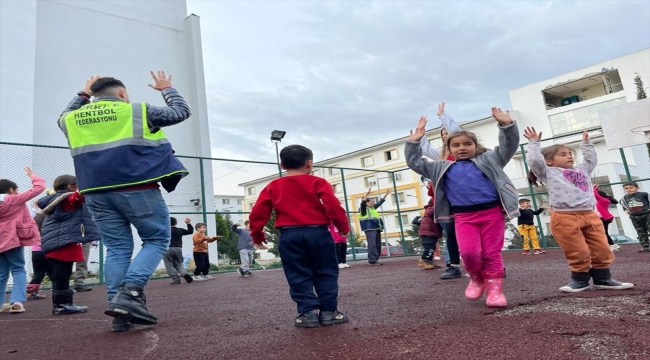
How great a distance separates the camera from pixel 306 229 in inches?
114

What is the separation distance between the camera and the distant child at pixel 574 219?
3.37 m

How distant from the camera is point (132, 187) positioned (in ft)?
10.0

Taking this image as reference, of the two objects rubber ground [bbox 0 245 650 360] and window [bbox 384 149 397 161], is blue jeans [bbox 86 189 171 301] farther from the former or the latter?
window [bbox 384 149 397 161]

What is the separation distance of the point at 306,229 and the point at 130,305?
122cm

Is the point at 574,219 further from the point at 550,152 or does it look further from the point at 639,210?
the point at 639,210

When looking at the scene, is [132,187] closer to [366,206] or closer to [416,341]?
[416,341]

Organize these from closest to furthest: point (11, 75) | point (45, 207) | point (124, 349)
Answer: point (124, 349) < point (45, 207) < point (11, 75)

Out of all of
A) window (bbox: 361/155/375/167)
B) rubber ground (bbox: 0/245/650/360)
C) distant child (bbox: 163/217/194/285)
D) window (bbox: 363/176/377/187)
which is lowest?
rubber ground (bbox: 0/245/650/360)

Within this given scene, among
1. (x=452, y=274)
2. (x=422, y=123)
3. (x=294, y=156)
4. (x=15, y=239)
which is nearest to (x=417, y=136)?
(x=422, y=123)

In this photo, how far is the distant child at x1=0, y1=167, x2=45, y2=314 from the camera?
4.53 metres

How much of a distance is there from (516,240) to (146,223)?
16.8 metres

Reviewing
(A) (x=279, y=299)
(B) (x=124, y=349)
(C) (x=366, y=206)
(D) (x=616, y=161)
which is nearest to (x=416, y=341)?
(B) (x=124, y=349)

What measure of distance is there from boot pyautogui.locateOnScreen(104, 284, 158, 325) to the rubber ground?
0.09 meters

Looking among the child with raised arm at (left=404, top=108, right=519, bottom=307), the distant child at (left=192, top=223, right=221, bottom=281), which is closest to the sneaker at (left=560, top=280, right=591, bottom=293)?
the child with raised arm at (left=404, top=108, right=519, bottom=307)
